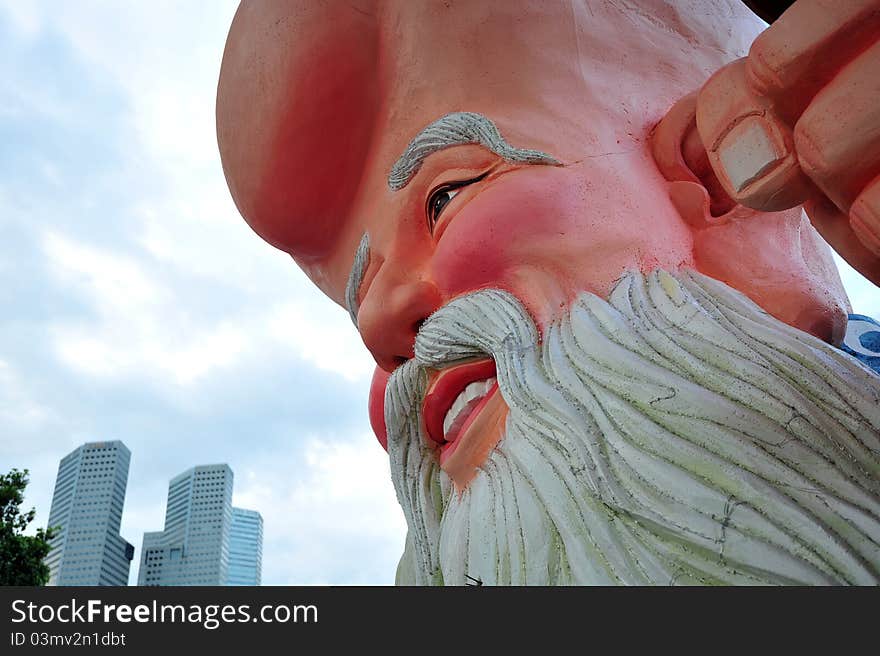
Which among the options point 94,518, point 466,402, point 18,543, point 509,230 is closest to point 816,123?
point 509,230

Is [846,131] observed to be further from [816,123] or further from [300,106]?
[300,106]

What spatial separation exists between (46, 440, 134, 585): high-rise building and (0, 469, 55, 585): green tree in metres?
→ 3.03

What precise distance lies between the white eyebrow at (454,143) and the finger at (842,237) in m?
0.92

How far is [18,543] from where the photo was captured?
540cm

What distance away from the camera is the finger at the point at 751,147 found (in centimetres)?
131

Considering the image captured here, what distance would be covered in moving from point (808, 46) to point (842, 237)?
339 millimetres

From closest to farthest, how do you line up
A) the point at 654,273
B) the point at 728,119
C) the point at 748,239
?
1. the point at 728,119
2. the point at 654,273
3. the point at 748,239

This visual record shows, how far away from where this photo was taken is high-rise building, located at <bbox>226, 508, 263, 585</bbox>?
10672 millimetres

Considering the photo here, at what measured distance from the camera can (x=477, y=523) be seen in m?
1.85

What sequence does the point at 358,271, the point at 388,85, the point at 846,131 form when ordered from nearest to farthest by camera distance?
1. the point at 846,131
2. the point at 358,271
3. the point at 388,85

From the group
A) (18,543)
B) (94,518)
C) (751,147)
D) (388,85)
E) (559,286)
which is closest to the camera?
(751,147)
